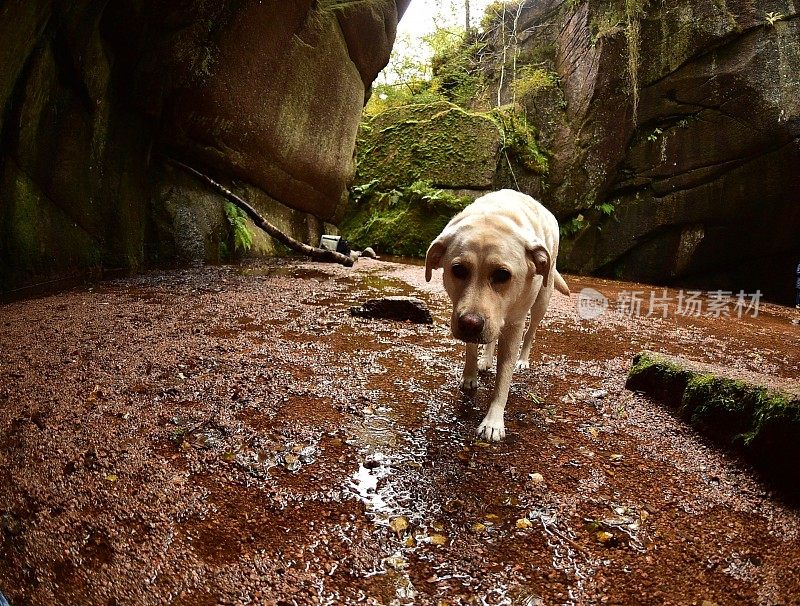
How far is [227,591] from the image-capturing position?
1.50 m

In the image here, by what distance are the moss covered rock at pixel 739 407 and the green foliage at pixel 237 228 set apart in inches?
368

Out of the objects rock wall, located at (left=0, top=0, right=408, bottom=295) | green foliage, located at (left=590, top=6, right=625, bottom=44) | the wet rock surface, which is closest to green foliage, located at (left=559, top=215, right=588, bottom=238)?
green foliage, located at (left=590, top=6, right=625, bottom=44)

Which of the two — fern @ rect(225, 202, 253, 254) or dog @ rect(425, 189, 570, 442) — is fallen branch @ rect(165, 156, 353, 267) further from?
dog @ rect(425, 189, 570, 442)

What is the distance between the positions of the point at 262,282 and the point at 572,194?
1226 cm

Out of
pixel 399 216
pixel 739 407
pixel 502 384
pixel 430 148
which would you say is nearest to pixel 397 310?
pixel 502 384

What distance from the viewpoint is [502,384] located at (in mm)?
2949

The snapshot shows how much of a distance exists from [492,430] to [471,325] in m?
0.68

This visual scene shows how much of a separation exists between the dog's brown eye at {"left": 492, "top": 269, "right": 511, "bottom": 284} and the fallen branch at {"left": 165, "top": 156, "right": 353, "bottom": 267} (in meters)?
8.22

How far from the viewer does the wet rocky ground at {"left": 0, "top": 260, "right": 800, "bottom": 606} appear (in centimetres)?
158

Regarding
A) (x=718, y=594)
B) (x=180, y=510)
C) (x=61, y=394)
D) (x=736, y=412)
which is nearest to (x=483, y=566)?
(x=718, y=594)

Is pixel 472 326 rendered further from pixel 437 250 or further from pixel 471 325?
pixel 437 250

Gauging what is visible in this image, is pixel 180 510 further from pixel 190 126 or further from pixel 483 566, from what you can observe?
pixel 190 126

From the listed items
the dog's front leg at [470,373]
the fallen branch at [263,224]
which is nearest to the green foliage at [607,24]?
the fallen branch at [263,224]

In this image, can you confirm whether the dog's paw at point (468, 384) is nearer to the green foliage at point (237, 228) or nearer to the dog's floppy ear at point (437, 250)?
the dog's floppy ear at point (437, 250)
